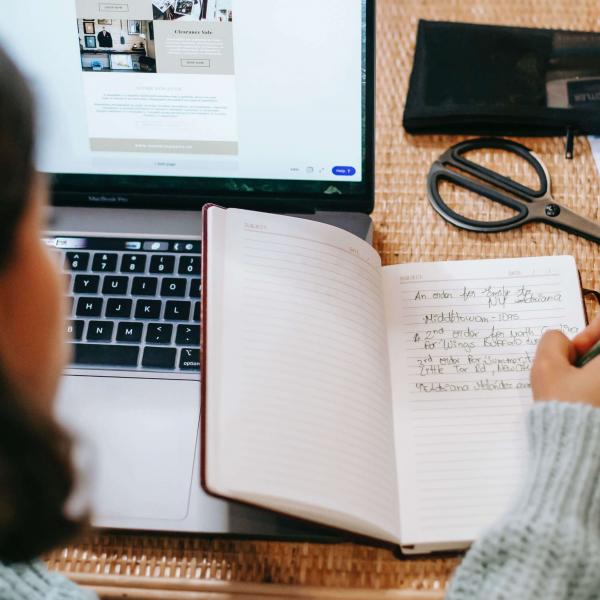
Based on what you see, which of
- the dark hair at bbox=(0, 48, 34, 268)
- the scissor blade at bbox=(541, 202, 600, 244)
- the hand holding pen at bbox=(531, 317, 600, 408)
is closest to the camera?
the dark hair at bbox=(0, 48, 34, 268)

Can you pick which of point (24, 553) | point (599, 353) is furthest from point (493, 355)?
point (24, 553)

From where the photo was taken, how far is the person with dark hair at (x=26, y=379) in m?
0.32

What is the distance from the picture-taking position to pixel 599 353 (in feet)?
1.41

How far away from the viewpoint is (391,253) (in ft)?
1.75

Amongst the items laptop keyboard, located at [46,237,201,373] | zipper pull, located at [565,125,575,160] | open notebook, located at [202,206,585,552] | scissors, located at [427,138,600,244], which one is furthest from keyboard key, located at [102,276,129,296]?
zipper pull, located at [565,125,575,160]

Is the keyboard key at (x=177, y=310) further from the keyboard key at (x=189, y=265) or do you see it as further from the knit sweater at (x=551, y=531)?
the knit sweater at (x=551, y=531)

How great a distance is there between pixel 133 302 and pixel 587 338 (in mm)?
332

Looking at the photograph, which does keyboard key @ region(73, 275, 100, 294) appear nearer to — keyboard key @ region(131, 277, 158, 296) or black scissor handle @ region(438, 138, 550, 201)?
keyboard key @ region(131, 277, 158, 296)

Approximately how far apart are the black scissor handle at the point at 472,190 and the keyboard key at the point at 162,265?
229mm

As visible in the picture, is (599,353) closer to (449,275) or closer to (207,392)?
(449,275)

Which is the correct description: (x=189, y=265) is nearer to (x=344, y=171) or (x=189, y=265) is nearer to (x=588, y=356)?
(x=344, y=171)

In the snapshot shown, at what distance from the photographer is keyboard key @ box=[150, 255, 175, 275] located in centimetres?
50

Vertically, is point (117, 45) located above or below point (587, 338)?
above

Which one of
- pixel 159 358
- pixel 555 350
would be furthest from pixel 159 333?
pixel 555 350
